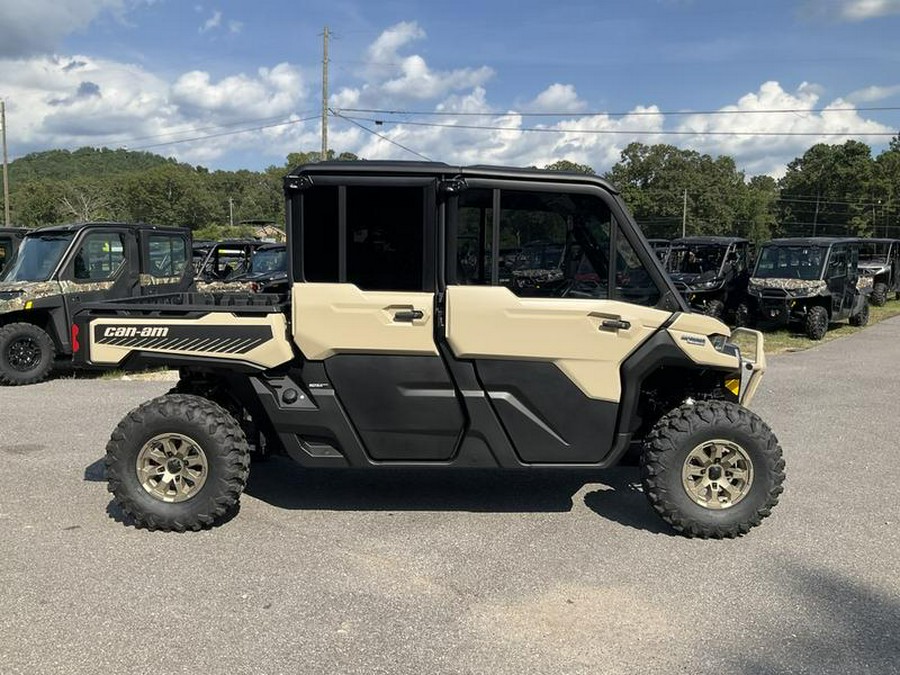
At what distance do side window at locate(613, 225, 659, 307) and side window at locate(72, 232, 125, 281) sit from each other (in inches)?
325

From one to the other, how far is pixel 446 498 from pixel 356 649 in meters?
2.00

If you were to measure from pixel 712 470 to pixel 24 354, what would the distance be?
29.6 ft

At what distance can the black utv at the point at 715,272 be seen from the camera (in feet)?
55.3

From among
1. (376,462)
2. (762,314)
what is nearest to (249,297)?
(376,462)

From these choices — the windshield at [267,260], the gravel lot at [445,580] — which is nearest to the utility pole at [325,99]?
the windshield at [267,260]

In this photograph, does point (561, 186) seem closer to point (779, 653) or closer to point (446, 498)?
point (446, 498)

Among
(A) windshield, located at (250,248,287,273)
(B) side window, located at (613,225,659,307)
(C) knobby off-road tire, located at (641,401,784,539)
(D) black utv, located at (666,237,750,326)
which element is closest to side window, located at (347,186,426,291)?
(B) side window, located at (613,225,659,307)

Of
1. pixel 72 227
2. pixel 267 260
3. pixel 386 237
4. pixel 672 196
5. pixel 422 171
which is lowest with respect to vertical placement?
pixel 267 260

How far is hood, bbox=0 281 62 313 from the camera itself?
9500 mm

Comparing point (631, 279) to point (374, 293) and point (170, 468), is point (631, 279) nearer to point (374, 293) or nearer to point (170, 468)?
point (374, 293)

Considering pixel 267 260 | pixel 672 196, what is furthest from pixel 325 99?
pixel 672 196

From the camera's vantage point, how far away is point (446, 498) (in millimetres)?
5203

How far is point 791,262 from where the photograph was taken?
15.6 m

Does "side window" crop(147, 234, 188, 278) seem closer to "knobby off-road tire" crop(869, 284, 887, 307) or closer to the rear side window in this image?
the rear side window
